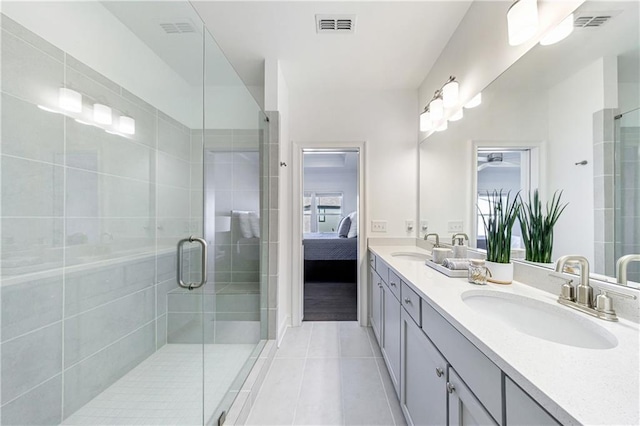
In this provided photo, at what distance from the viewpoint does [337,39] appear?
2.00 meters

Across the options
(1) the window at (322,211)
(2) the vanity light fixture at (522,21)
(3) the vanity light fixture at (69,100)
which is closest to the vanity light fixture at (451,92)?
(2) the vanity light fixture at (522,21)

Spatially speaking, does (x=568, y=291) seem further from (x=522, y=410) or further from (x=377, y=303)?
(x=377, y=303)

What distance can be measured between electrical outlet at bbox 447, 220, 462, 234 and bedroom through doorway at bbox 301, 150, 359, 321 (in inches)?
39.7

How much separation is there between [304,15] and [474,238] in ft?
6.69

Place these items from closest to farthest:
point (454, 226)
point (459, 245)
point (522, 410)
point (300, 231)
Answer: point (522, 410) < point (459, 245) < point (454, 226) < point (300, 231)

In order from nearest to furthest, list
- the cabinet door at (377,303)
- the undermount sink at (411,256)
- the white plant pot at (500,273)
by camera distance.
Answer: the white plant pot at (500,273)
the cabinet door at (377,303)
the undermount sink at (411,256)

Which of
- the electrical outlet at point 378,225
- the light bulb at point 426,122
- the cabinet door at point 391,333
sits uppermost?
the light bulb at point 426,122

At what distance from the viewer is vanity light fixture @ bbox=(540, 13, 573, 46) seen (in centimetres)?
103

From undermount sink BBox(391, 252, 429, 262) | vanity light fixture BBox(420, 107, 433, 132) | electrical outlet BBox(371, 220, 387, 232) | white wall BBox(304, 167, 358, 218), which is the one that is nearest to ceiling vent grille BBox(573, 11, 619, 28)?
vanity light fixture BBox(420, 107, 433, 132)

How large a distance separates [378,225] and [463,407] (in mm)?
2008

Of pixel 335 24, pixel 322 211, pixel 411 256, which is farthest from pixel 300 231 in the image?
pixel 322 211

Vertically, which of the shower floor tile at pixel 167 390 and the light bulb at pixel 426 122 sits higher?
the light bulb at pixel 426 122

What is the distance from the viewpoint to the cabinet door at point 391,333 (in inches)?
61.1

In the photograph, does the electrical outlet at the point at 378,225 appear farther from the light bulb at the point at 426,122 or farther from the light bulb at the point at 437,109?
the light bulb at the point at 437,109
